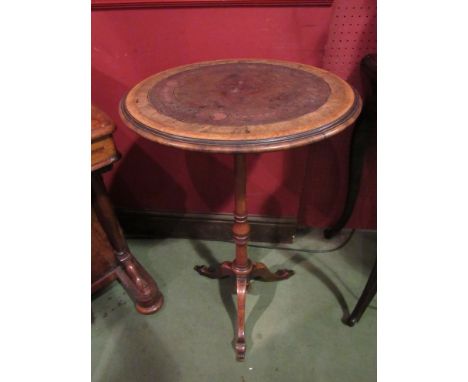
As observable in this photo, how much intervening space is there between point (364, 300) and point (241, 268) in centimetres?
52

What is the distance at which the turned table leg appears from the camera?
1.50 meters

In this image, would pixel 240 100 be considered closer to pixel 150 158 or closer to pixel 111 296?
pixel 150 158

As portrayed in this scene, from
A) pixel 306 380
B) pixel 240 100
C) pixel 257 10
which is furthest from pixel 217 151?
pixel 306 380

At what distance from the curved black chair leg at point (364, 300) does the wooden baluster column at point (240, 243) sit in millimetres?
476

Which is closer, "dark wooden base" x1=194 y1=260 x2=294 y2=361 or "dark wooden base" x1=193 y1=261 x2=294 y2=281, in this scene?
"dark wooden base" x1=194 y1=260 x2=294 y2=361

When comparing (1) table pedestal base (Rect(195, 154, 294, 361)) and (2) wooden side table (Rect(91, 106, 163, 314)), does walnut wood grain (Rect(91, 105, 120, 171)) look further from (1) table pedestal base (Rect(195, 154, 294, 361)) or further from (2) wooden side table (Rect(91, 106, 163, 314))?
(1) table pedestal base (Rect(195, 154, 294, 361))

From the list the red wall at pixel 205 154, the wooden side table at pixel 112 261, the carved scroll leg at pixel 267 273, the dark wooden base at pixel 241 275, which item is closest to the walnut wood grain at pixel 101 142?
the wooden side table at pixel 112 261

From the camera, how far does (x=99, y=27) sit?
1.50 metres

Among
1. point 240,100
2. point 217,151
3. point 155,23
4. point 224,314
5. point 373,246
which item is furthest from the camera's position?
point 373,246

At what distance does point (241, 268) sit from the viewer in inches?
58.5

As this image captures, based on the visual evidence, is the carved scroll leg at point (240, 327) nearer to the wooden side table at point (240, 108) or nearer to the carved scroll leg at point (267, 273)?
the wooden side table at point (240, 108)

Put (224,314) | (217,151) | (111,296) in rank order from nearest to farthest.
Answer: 1. (217,151)
2. (224,314)
3. (111,296)

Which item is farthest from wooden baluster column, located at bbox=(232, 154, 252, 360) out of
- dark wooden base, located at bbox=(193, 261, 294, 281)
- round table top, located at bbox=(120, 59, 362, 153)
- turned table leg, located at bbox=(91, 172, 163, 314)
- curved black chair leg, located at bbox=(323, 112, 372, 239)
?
curved black chair leg, located at bbox=(323, 112, 372, 239)

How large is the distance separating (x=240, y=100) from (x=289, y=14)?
1.91 ft
